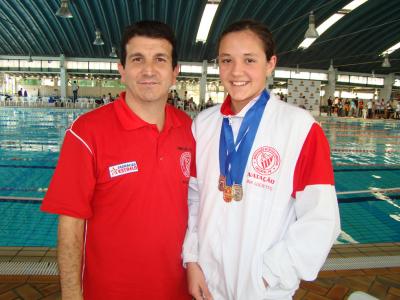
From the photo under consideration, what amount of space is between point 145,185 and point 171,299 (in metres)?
0.61

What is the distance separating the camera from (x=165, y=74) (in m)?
1.64

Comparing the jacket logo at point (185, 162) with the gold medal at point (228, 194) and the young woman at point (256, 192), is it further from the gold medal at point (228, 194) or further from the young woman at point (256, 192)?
the gold medal at point (228, 194)

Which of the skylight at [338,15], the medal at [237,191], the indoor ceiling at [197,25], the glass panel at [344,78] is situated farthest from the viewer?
the glass panel at [344,78]

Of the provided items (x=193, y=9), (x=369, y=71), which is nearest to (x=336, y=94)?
(x=369, y=71)

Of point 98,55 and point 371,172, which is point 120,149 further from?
point 98,55

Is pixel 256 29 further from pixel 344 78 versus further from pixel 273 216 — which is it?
pixel 344 78

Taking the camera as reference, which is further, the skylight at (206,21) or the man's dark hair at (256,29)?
the skylight at (206,21)

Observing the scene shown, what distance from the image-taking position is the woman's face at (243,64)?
1.56m

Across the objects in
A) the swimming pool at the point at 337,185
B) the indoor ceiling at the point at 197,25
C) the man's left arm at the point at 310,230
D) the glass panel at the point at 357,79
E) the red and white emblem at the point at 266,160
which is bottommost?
the swimming pool at the point at 337,185

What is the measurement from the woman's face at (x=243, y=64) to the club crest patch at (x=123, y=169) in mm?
565

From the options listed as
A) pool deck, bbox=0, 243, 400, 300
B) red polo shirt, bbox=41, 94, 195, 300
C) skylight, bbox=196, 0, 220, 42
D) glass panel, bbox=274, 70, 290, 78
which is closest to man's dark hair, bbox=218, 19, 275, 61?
red polo shirt, bbox=41, 94, 195, 300

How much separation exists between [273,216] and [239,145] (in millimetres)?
344

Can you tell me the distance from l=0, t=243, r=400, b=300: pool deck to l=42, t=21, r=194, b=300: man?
4.05 ft

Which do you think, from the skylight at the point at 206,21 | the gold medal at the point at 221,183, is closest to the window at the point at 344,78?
the skylight at the point at 206,21
